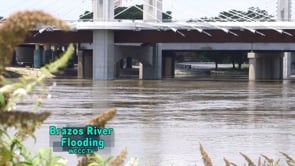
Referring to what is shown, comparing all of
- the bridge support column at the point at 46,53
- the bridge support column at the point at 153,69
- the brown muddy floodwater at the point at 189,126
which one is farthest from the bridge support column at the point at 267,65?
the brown muddy floodwater at the point at 189,126

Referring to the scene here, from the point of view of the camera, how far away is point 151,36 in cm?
6288

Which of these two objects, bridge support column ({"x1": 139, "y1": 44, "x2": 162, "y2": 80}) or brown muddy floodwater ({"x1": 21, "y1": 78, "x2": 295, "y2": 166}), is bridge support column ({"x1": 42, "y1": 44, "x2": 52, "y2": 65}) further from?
brown muddy floodwater ({"x1": 21, "y1": 78, "x2": 295, "y2": 166})

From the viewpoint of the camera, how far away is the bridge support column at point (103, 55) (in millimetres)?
61625

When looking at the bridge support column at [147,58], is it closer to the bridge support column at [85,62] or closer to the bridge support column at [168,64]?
the bridge support column at [85,62]

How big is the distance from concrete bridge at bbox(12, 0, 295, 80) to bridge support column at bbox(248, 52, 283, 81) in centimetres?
231

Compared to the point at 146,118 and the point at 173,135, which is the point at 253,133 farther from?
the point at 146,118

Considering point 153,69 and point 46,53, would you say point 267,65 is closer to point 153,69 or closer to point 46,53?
point 153,69

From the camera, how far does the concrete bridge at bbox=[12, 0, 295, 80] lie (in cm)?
5991

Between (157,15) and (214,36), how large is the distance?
320 inches

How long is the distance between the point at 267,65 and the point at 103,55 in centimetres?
2304

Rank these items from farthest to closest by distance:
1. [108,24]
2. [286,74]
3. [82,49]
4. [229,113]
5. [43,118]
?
[286,74] → [82,49] → [108,24] → [229,113] → [43,118]

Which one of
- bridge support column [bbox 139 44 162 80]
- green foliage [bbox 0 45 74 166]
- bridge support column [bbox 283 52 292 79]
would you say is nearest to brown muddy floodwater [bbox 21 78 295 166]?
green foliage [bbox 0 45 74 166]

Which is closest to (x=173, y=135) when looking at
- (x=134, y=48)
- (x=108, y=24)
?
(x=108, y=24)

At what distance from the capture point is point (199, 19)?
63.1 metres
